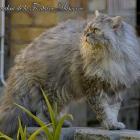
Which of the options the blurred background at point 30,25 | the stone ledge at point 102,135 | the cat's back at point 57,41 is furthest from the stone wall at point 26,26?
the stone ledge at point 102,135

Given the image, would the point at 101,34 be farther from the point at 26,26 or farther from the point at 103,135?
the point at 26,26

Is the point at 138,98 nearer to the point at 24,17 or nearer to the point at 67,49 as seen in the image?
the point at 24,17

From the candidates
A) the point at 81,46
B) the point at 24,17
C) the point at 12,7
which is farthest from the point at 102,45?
the point at 24,17

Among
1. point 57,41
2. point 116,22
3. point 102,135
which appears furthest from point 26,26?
point 102,135

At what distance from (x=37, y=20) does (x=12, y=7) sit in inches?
26.2

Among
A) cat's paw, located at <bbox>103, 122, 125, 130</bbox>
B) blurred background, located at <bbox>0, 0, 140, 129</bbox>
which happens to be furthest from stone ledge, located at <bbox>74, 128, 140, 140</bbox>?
blurred background, located at <bbox>0, 0, 140, 129</bbox>

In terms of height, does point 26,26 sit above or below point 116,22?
below

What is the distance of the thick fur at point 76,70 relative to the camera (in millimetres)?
5684

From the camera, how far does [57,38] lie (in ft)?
19.9

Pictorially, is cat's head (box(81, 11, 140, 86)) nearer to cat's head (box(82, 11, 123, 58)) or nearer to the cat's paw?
cat's head (box(82, 11, 123, 58))

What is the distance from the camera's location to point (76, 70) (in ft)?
19.1

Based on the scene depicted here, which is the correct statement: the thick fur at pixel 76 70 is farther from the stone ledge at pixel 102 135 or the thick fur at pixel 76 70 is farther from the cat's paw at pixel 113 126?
the stone ledge at pixel 102 135

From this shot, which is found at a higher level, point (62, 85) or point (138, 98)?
point (62, 85)

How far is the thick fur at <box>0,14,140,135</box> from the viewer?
5684mm
